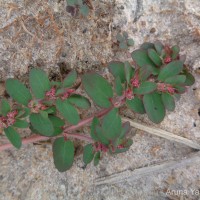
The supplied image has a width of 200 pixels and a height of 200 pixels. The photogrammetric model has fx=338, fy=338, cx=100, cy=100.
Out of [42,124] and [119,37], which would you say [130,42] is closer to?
[119,37]

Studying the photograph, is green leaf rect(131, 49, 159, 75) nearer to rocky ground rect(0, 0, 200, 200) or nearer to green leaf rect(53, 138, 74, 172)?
rocky ground rect(0, 0, 200, 200)

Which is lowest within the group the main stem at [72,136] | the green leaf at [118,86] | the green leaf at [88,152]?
the green leaf at [88,152]

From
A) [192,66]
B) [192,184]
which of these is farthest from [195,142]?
[192,66]

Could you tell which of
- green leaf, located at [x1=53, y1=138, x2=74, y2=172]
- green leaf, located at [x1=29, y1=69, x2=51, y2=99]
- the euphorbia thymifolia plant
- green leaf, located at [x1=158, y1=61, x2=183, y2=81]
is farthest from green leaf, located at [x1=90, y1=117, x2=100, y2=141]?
green leaf, located at [x1=158, y1=61, x2=183, y2=81]

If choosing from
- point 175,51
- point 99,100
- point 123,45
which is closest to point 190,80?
point 175,51

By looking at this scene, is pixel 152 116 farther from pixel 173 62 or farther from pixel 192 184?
pixel 192 184

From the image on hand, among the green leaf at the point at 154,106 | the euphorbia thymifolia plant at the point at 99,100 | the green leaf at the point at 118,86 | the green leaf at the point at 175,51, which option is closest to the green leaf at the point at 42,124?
the euphorbia thymifolia plant at the point at 99,100

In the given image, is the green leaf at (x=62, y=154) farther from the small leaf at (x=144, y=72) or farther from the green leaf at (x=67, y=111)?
the small leaf at (x=144, y=72)

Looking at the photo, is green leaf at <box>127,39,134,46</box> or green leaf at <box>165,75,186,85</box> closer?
green leaf at <box>165,75,186,85</box>
